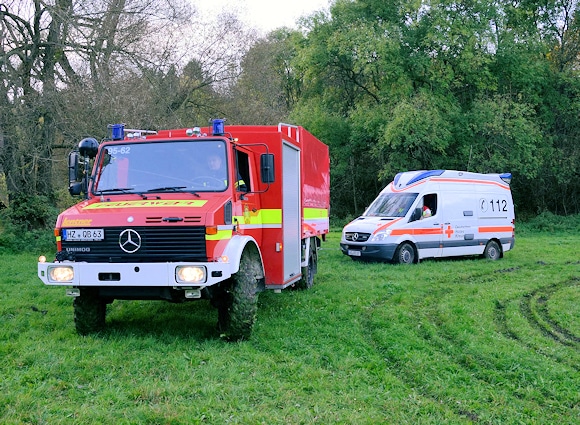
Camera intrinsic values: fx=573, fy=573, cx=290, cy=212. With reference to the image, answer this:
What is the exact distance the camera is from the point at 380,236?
49.5 feet

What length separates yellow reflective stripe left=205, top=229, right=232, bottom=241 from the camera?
21.4ft

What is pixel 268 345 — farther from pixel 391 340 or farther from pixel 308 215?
pixel 308 215

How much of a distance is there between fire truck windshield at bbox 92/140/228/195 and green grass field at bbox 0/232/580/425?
1910 mm

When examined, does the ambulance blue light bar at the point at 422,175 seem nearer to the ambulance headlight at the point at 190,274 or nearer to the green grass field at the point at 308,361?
the green grass field at the point at 308,361

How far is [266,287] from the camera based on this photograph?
28.0 feet

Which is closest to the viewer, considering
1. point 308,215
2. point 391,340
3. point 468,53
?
point 391,340

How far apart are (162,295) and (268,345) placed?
1433 millimetres

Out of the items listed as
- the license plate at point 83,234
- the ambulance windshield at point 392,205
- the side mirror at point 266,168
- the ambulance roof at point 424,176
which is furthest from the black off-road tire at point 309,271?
the ambulance roof at point 424,176

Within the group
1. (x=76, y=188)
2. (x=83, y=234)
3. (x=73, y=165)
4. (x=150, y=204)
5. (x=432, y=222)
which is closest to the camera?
(x=83, y=234)

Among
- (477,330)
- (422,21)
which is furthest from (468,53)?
(477,330)

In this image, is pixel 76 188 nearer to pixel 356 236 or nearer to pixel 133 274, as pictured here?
pixel 133 274

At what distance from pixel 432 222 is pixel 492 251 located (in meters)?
2.70

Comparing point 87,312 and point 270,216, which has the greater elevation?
point 270,216

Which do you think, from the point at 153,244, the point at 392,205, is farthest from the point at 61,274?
the point at 392,205
